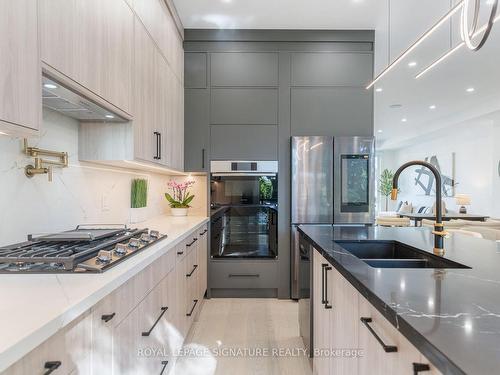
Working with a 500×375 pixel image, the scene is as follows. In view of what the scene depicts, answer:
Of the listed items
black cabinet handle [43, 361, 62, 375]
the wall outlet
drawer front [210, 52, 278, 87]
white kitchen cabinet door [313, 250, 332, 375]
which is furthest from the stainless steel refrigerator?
black cabinet handle [43, 361, 62, 375]

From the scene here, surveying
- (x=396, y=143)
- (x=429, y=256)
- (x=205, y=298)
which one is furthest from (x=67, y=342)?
(x=396, y=143)

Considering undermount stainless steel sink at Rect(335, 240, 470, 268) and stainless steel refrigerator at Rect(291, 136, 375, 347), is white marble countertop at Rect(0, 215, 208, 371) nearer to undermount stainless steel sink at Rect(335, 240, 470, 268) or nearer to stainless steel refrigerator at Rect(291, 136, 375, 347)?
undermount stainless steel sink at Rect(335, 240, 470, 268)

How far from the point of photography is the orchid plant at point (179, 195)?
3363 millimetres

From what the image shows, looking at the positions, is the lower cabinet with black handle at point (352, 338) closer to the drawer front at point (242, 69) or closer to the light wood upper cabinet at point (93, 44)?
the light wood upper cabinet at point (93, 44)

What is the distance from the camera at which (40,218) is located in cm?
160

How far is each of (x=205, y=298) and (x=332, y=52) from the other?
3092 millimetres

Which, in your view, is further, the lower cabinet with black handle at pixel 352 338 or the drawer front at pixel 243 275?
the drawer front at pixel 243 275

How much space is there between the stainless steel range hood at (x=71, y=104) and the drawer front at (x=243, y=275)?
205 centimetres

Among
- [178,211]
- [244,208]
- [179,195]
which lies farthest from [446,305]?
[179,195]

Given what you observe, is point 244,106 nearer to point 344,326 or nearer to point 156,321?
point 156,321

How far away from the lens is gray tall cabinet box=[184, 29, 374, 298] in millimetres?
3412

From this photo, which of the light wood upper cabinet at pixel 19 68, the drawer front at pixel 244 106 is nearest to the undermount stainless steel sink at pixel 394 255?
the light wood upper cabinet at pixel 19 68

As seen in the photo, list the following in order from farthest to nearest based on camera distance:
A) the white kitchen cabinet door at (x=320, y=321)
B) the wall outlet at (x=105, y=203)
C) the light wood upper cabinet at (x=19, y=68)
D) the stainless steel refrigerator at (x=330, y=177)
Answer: the stainless steel refrigerator at (x=330, y=177) < the wall outlet at (x=105, y=203) < the white kitchen cabinet door at (x=320, y=321) < the light wood upper cabinet at (x=19, y=68)

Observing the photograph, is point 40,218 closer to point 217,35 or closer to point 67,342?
point 67,342
